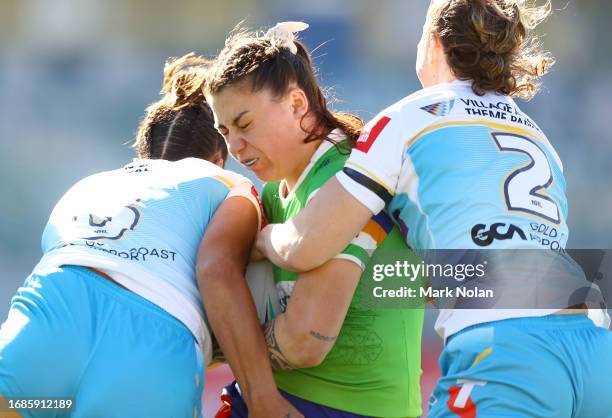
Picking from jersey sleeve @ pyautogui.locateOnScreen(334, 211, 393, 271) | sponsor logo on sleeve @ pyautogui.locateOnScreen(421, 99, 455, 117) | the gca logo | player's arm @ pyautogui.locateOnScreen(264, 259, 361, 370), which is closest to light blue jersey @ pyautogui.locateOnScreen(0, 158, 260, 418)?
player's arm @ pyautogui.locateOnScreen(264, 259, 361, 370)

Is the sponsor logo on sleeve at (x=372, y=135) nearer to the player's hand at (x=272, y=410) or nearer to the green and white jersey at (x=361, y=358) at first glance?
the green and white jersey at (x=361, y=358)

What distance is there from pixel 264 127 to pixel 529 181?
78 cm

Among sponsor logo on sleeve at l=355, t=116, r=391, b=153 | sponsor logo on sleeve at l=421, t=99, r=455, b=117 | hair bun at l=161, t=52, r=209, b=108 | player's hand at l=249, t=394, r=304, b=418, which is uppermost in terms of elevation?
hair bun at l=161, t=52, r=209, b=108

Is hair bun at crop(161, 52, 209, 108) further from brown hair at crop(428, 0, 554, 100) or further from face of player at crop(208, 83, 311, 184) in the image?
brown hair at crop(428, 0, 554, 100)

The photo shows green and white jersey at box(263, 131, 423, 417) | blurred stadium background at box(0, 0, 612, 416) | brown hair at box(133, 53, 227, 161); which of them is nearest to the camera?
green and white jersey at box(263, 131, 423, 417)

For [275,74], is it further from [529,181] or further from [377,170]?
[529,181]

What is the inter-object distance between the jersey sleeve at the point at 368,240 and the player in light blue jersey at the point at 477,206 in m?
0.06

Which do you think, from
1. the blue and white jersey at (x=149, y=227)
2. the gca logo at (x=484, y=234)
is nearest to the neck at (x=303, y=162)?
the blue and white jersey at (x=149, y=227)

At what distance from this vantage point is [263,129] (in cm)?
257

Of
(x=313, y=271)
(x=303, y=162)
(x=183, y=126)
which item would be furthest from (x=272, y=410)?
(x=183, y=126)

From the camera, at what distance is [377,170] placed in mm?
2209

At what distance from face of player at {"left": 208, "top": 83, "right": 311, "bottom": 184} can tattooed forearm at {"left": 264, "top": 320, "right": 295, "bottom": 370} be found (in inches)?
18.2

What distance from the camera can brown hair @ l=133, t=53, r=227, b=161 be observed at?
301 centimetres

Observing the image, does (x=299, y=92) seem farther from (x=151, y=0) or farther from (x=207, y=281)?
(x=151, y=0)
